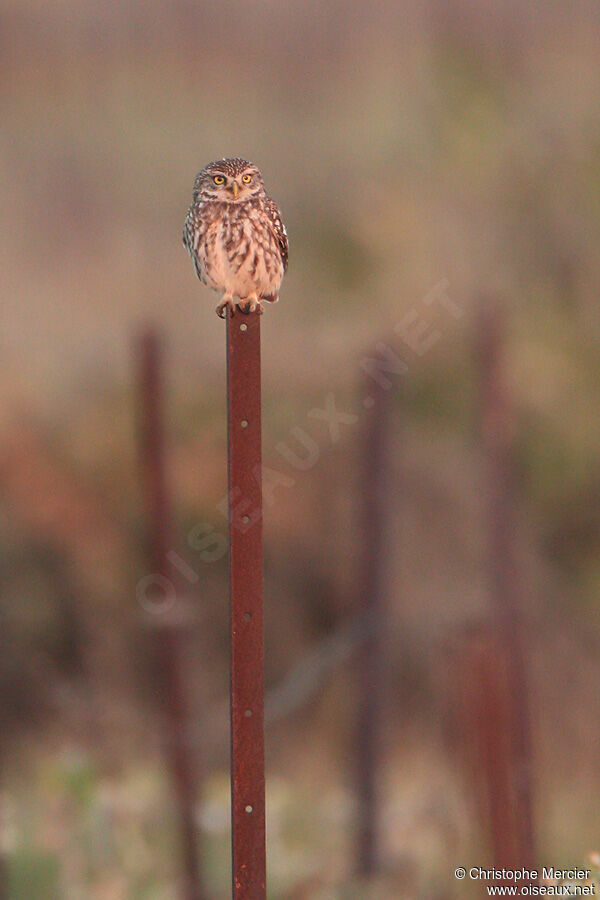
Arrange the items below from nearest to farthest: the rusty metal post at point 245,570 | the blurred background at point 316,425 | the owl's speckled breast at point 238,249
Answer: the rusty metal post at point 245,570 → the owl's speckled breast at point 238,249 → the blurred background at point 316,425

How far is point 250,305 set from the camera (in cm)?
152

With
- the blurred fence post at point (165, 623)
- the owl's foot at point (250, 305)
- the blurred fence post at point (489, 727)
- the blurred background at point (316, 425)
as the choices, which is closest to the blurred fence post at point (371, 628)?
the blurred background at point (316, 425)

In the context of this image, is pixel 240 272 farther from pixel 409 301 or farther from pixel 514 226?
pixel 514 226

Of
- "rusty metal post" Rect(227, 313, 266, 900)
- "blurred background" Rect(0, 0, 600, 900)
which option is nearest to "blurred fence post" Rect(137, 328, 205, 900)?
"blurred background" Rect(0, 0, 600, 900)

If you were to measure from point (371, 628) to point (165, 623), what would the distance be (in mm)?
385

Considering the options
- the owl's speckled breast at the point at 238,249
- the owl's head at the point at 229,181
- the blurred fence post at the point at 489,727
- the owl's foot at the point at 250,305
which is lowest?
the blurred fence post at the point at 489,727

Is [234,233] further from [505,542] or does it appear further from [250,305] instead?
[505,542]

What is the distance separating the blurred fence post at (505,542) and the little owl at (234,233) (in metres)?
0.55

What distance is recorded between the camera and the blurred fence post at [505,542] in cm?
200

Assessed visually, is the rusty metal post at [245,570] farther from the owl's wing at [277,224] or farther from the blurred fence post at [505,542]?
the blurred fence post at [505,542]

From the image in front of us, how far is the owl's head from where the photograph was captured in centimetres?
160

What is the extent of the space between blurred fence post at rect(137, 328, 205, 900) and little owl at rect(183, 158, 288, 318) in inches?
13.9

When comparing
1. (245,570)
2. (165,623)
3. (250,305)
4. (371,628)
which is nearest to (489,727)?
(371,628)

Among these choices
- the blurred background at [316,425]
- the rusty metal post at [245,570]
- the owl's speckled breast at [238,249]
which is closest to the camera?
the rusty metal post at [245,570]
